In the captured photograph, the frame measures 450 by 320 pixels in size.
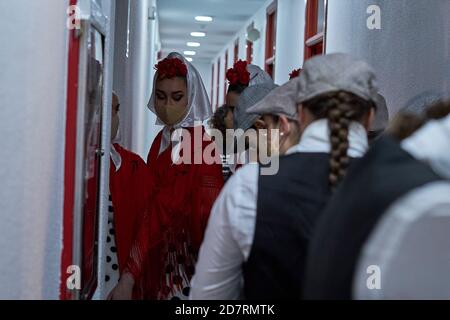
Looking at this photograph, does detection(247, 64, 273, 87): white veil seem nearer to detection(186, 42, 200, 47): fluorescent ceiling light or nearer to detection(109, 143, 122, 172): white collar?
detection(109, 143, 122, 172): white collar

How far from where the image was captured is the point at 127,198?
300 cm

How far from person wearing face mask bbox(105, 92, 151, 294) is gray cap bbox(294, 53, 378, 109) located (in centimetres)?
150

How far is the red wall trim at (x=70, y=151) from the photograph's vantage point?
1.60 m

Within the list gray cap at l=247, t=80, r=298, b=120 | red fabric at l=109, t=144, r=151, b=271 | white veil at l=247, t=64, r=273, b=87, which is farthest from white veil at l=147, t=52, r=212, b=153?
gray cap at l=247, t=80, r=298, b=120

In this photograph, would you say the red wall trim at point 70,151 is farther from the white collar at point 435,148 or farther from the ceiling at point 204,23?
the ceiling at point 204,23

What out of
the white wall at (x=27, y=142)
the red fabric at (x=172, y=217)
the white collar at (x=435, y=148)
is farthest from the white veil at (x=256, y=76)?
the white collar at (x=435, y=148)

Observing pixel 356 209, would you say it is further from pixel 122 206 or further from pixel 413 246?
pixel 122 206

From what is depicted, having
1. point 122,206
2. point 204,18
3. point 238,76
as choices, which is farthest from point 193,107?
point 204,18

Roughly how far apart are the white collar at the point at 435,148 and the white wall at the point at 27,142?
799 millimetres

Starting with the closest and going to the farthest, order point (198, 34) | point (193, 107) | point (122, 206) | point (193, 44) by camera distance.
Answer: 1. point (122, 206)
2. point (193, 107)
3. point (198, 34)
4. point (193, 44)

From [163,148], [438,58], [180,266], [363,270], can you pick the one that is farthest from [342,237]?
[438,58]

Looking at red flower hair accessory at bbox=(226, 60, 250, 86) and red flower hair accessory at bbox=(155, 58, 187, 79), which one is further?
red flower hair accessory at bbox=(226, 60, 250, 86)

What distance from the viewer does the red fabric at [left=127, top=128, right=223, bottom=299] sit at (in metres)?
2.66

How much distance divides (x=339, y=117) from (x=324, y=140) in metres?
0.05
